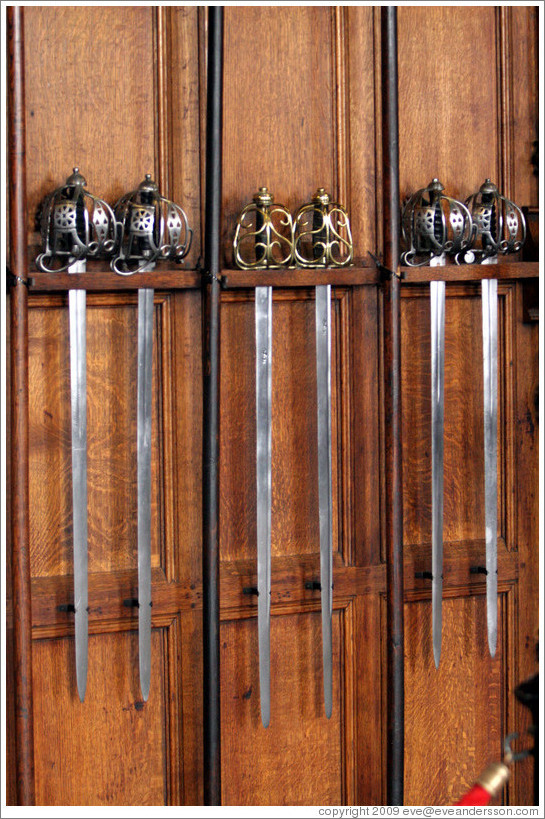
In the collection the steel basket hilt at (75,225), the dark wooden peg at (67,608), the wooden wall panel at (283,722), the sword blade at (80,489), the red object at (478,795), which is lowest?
the wooden wall panel at (283,722)

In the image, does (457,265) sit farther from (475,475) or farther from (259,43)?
(259,43)

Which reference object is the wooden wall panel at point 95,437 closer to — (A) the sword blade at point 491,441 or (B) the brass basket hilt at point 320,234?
(B) the brass basket hilt at point 320,234

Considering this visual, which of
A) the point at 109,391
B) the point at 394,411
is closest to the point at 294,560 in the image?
the point at 394,411

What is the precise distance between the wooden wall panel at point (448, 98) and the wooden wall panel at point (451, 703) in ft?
3.97

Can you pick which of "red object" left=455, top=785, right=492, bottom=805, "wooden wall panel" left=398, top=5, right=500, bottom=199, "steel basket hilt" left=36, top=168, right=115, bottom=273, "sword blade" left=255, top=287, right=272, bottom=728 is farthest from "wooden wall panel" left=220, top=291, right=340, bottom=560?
"red object" left=455, top=785, right=492, bottom=805

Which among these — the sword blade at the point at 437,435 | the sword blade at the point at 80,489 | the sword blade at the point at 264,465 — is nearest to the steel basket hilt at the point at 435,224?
the sword blade at the point at 437,435

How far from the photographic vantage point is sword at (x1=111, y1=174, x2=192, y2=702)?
214cm

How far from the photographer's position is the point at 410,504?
250 cm

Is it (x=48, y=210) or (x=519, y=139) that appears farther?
(x=519, y=139)

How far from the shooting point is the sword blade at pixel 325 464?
7.51ft

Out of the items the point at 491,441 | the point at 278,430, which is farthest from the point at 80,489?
the point at 491,441

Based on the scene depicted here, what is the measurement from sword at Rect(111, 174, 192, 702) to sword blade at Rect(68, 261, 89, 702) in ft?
0.42

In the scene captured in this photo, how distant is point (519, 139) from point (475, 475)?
38.0 inches

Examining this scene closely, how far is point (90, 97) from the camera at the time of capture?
7.32 feet
